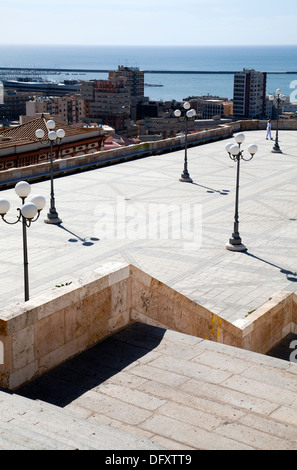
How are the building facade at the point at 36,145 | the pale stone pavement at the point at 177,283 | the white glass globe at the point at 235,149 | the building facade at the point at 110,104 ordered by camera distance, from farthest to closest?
the building facade at the point at 110,104 → the building facade at the point at 36,145 → the white glass globe at the point at 235,149 → the pale stone pavement at the point at 177,283

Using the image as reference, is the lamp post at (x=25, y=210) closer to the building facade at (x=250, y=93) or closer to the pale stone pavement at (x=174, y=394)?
the pale stone pavement at (x=174, y=394)

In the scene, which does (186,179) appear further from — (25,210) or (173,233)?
(25,210)

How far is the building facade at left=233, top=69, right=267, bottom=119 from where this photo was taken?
18325cm

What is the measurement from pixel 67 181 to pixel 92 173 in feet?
6.70

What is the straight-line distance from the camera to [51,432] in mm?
5051

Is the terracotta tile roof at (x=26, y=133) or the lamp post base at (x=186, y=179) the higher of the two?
the terracotta tile roof at (x=26, y=133)

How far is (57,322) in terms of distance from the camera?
7316mm

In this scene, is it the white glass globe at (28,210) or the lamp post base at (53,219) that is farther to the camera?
the lamp post base at (53,219)

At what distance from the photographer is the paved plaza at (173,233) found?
1599 centimetres

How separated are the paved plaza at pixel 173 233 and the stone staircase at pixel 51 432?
8.74 m

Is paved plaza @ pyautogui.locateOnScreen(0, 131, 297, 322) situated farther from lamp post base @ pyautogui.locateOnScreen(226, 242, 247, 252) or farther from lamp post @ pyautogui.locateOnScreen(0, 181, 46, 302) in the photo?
lamp post @ pyautogui.locateOnScreen(0, 181, 46, 302)

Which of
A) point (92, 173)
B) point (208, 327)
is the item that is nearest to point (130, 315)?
point (208, 327)

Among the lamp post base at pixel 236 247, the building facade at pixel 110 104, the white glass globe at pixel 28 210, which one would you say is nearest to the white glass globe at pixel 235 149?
the lamp post base at pixel 236 247

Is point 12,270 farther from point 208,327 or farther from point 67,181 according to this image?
point 67,181
